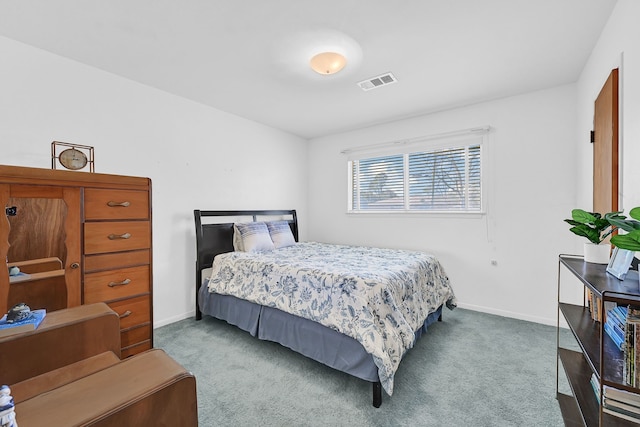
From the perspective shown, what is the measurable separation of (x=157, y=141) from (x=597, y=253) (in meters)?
3.60

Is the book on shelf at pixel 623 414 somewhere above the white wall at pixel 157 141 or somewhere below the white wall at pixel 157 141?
below

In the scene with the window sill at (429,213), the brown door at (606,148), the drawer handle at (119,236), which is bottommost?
the drawer handle at (119,236)

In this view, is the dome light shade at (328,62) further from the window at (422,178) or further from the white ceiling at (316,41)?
the window at (422,178)

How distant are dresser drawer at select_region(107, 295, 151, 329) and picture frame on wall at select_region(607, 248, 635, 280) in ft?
9.37

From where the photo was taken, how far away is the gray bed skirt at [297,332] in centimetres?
182

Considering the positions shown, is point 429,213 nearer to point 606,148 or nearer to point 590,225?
point 606,148

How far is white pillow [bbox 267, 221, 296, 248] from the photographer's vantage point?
3.60 m

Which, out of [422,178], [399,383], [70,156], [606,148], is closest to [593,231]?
[606,148]

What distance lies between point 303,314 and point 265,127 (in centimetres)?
292

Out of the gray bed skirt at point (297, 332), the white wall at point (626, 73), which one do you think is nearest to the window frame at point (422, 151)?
the white wall at point (626, 73)

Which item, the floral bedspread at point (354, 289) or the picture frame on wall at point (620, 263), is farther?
the floral bedspread at point (354, 289)

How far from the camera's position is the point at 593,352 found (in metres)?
1.11

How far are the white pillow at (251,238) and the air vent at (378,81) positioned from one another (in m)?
2.02

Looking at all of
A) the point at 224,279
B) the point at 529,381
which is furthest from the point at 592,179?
the point at 224,279
